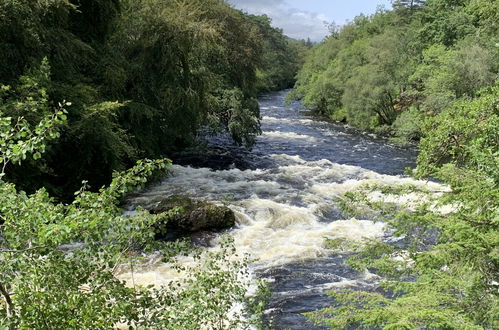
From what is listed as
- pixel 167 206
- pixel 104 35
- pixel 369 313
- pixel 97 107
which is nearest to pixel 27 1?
pixel 97 107

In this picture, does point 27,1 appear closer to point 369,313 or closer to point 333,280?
point 333,280

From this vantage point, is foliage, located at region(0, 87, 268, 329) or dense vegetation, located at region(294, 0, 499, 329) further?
dense vegetation, located at region(294, 0, 499, 329)

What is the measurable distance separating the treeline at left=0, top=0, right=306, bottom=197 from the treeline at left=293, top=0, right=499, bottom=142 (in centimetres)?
1112

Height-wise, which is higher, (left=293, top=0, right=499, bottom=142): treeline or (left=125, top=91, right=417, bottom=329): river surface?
(left=293, top=0, right=499, bottom=142): treeline

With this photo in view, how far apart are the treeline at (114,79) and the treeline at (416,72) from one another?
11.1 metres

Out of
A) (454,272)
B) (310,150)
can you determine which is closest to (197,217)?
(454,272)

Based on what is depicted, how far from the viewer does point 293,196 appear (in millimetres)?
18156

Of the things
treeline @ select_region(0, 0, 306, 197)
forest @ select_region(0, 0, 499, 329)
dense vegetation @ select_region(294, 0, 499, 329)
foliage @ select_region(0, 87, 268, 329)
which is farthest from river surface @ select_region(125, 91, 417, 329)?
foliage @ select_region(0, 87, 268, 329)

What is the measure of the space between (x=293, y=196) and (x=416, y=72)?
62.3ft

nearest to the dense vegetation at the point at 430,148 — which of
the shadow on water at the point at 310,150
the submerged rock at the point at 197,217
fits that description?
the shadow on water at the point at 310,150

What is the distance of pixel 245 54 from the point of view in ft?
93.0

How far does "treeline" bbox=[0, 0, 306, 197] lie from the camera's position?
13789 millimetres

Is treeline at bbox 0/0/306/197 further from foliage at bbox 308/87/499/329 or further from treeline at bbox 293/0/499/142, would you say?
treeline at bbox 293/0/499/142

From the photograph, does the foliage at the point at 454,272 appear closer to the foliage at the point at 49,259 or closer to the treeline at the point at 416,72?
the foliage at the point at 49,259
